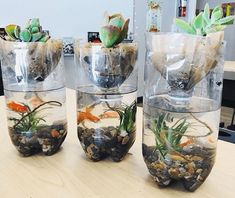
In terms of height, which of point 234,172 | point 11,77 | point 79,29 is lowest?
point 234,172

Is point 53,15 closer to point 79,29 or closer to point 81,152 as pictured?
point 79,29

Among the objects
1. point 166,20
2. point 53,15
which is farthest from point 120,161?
point 166,20

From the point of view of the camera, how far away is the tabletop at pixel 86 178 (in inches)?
19.8

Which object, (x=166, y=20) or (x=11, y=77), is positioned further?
(x=166, y=20)

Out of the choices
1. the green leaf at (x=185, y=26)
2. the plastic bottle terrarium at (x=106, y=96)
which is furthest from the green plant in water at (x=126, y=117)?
the green leaf at (x=185, y=26)

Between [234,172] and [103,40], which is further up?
[103,40]

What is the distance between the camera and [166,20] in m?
3.74

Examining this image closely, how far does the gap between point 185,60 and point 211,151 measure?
179 mm

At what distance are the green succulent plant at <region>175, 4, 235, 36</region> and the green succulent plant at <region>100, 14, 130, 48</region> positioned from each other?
0.37 ft

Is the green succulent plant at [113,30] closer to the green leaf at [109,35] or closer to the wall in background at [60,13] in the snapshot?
the green leaf at [109,35]

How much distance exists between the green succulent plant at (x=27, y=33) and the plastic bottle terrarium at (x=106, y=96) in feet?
0.29

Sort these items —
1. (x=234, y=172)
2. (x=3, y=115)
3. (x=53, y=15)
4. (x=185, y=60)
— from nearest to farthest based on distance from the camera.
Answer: (x=185, y=60), (x=234, y=172), (x=3, y=115), (x=53, y=15)

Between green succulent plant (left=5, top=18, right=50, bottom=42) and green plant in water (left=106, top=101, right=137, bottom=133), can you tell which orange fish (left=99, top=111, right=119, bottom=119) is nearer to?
green plant in water (left=106, top=101, right=137, bottom=133)

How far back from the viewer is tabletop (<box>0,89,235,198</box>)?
503mm
